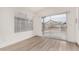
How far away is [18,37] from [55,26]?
0.72 m

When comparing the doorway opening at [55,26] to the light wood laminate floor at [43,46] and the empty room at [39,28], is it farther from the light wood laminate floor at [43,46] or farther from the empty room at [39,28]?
the light wood laminate floor at [43,46]

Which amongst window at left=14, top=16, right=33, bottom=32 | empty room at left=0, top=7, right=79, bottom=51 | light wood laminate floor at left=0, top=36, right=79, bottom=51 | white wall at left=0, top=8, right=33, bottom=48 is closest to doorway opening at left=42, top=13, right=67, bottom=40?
empty room at left=0, top=7, right=79, bottom=51

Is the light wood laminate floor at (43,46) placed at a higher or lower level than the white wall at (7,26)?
lower

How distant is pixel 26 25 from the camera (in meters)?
1.83

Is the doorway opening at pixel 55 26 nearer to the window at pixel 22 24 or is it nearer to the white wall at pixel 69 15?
the white wall at pixel 69 15

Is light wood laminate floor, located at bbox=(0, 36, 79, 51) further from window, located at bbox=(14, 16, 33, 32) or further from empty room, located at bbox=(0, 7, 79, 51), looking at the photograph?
window, located at bbox=(14, 16, 33, 32)

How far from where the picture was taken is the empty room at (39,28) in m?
1.71

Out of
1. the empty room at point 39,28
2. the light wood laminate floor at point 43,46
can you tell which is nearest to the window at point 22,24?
the empty room at point 39,28

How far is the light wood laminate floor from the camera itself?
5.60 ft

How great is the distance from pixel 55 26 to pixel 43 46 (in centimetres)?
43

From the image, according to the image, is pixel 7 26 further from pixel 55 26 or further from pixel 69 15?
pixel 69 15
